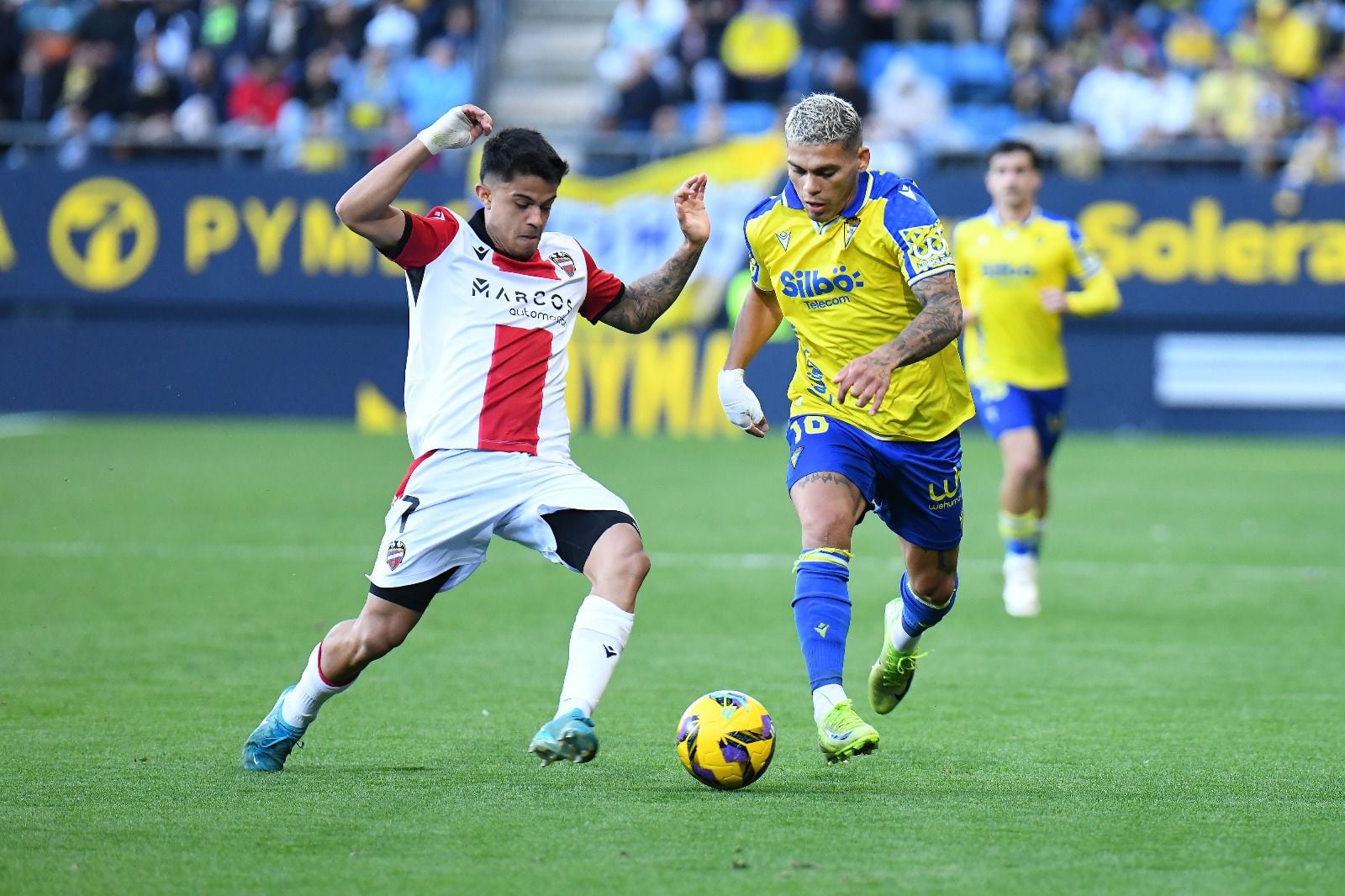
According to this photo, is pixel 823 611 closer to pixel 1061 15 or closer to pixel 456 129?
pixel 456 129

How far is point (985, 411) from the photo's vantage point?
420 inches

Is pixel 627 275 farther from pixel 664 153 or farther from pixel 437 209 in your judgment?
pixel 437 209

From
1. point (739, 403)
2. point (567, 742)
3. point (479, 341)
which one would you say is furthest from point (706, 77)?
point (567, 742)

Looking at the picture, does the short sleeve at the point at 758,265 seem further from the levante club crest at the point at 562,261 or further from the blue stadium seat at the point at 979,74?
the blue stadium seat at the point at 979,74

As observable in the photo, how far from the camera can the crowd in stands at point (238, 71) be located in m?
22.0

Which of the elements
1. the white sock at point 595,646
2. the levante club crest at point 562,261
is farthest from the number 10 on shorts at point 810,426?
the white sock at point 595,646

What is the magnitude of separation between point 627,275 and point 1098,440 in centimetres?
572

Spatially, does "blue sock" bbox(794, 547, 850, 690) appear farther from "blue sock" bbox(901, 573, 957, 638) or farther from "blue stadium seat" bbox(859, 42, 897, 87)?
"blue stadium seat" bbox(859, 42, 897, 87)

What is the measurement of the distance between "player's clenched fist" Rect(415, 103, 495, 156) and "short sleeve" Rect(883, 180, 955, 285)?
1.48 metres

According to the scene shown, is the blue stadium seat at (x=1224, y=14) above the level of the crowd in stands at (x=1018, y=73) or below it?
above

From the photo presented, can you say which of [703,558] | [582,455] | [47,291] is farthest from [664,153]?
[703,558]

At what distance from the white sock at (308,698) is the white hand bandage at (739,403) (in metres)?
1.66

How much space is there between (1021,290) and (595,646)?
5802mm

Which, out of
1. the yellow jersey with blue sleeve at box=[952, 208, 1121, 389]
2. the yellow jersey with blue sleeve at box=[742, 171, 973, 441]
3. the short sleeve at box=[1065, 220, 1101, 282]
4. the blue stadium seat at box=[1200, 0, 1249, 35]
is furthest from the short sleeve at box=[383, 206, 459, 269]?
the blue stadium seat at box=[1200, 0, 1249, 35]
